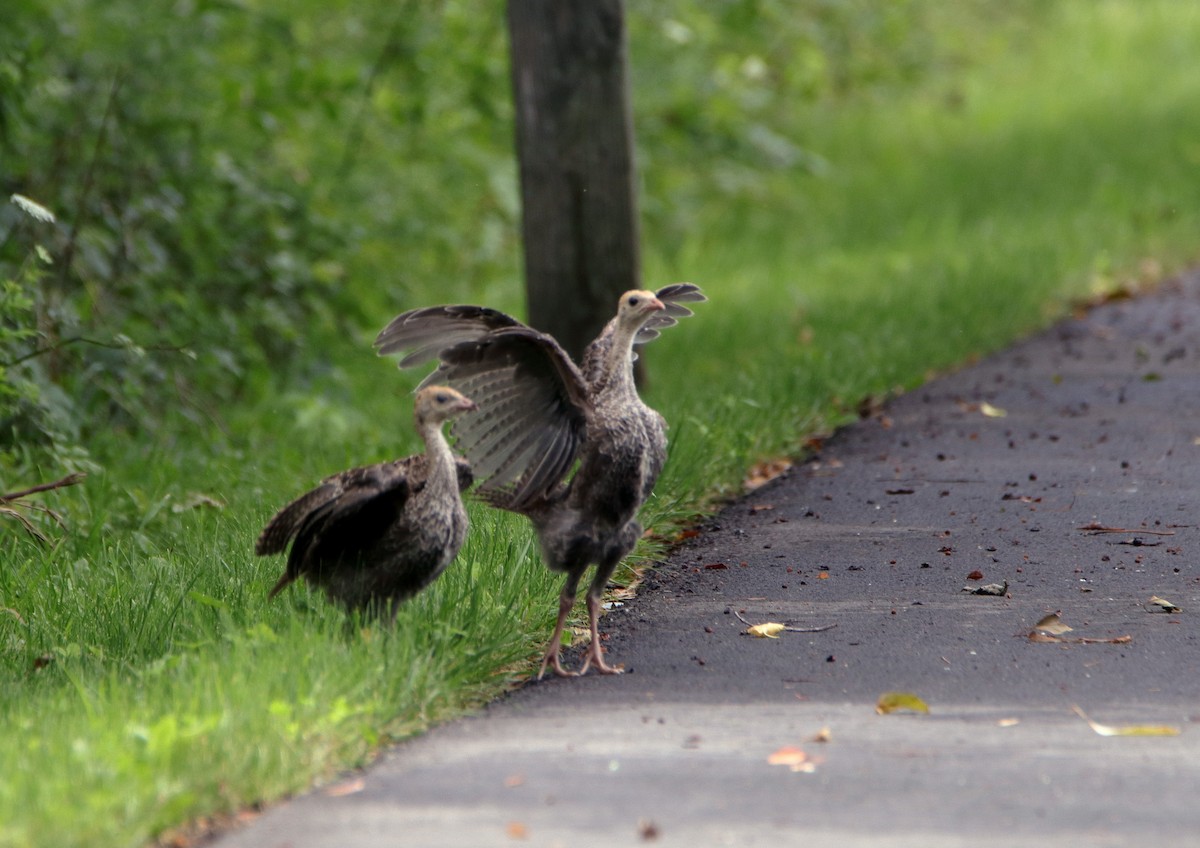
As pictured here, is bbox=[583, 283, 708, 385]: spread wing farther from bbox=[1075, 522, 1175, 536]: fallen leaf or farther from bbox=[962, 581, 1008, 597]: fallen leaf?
bbox=[1075, 522, 1175, 536]: fallen leaf

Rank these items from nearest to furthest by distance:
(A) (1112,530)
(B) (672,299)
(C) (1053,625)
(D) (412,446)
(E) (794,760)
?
(E) (794,760), (C) (1053,625), (B) (672,299), (A) (1112,530), (D) (412,446)

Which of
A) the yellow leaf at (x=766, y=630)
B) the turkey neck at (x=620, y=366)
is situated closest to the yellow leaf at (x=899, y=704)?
the yellow leaf at (x=766, y=630)

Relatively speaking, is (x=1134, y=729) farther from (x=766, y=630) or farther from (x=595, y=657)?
(x=595, y=657)

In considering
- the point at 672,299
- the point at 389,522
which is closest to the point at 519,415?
the point at 389,522

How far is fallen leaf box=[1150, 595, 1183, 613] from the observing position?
5.41 m

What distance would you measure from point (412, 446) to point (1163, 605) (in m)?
3.83

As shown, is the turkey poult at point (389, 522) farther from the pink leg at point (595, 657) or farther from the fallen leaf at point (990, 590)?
the fallen leaf at point (990, 590)

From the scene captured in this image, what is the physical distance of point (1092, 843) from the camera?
11.4 ft

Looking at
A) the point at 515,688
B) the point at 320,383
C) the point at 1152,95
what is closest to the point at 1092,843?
the point at 515,688

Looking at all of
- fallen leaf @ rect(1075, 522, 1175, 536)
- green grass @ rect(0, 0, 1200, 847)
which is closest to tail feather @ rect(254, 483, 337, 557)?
green grass @ rect(0, 0, 1200, 847)

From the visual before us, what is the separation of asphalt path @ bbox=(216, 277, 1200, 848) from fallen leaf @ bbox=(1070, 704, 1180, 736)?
2 cm

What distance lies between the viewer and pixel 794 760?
159 inches

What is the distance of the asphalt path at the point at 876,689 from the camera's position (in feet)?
11.9

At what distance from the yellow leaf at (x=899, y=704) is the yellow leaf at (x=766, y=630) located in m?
0.78
